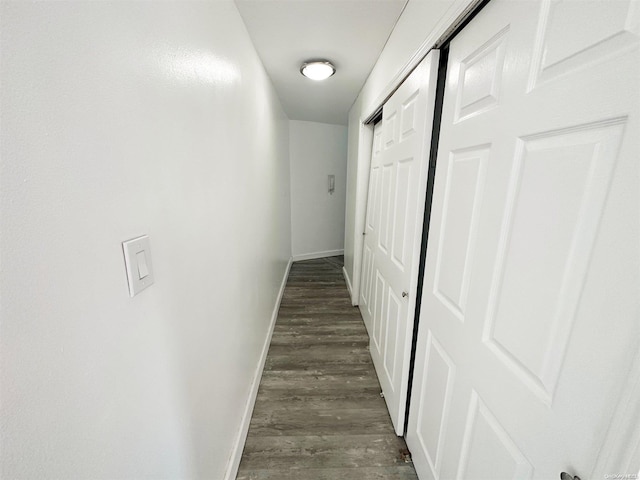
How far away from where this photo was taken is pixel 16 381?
34 cm

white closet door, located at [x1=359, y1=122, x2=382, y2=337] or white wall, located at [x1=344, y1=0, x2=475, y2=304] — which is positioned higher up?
white wall, located at [x1=344, y1=0, x2=475, y2=304]

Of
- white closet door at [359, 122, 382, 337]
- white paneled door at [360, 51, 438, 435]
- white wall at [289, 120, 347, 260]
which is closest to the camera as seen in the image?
white paneled door at [360, 51, 438, 435]

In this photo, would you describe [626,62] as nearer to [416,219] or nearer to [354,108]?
[416,219]

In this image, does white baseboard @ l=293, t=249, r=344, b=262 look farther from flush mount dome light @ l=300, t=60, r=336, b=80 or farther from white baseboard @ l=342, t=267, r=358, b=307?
flush mount dome light @ l=300, t=60, r=336, b=80

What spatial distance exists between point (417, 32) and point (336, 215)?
139 inches

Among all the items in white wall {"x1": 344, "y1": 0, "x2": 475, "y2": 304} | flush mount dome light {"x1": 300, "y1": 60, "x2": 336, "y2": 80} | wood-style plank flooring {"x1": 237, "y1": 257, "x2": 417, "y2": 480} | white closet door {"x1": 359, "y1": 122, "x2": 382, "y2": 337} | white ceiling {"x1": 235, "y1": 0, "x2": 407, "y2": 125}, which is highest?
white ceiling {"x1": 235, "y1": 0, "x2": 407, "y2": 125}

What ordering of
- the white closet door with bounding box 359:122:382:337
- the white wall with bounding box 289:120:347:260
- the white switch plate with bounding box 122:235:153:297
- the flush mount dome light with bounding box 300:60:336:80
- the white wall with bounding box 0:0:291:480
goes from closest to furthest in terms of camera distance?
the white wall with bounding box 0:0:291:480 → the white switch plate with bounding box 122:235:153:297 → the flush mount dome light with bounding box 300:60:336:80 → the white closet door with bounding box 359:122:382:337 → the white wall with bounding box 289:120:347:260

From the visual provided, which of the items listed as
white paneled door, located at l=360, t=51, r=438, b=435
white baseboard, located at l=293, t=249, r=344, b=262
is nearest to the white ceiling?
white paneled door, located at l=360, t=51, r=438, b=435

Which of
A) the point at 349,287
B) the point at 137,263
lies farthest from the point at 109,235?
the point at 349,287

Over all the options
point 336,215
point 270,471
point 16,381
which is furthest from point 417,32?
point 336,215

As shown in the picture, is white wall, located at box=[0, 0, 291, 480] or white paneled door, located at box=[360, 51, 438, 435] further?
white paneled door, located at box=[360, 51, 438, 435]

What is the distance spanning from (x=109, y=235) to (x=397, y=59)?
165 cm

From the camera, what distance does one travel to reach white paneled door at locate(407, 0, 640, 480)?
17.3 inches

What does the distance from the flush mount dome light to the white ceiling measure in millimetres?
42
